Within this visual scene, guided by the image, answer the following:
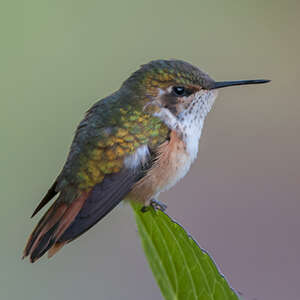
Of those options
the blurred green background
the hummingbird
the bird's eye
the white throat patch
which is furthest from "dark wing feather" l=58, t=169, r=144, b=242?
the blurred green background

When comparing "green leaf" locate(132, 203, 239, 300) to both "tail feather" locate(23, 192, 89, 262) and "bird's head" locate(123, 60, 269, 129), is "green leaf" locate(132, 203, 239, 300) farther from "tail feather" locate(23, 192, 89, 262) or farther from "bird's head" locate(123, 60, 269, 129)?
"bird's head" locate(123, 60, 269, 129)

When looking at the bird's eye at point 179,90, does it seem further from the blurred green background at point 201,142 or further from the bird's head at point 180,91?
the blurred green background at point 201,142

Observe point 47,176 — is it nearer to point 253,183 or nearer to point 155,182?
point 253,183

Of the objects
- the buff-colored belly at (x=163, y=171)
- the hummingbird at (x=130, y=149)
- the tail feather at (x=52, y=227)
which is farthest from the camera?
the buff-colored belly at (x=163, y=171)

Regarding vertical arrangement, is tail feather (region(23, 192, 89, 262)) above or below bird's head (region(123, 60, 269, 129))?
below

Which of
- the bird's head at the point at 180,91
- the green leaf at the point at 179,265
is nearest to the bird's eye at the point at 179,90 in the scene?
the bird's head at the point at 180,91

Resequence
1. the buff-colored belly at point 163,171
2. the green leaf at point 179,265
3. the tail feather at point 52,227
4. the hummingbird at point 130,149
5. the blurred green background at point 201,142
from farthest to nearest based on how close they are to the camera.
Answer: the blurred green background at point 201,142 → the buff-colored belly at point 163,171 → the hummingbird at point 130,149 → the tail feather at point 52,227 → the green leaf at point 179,265
